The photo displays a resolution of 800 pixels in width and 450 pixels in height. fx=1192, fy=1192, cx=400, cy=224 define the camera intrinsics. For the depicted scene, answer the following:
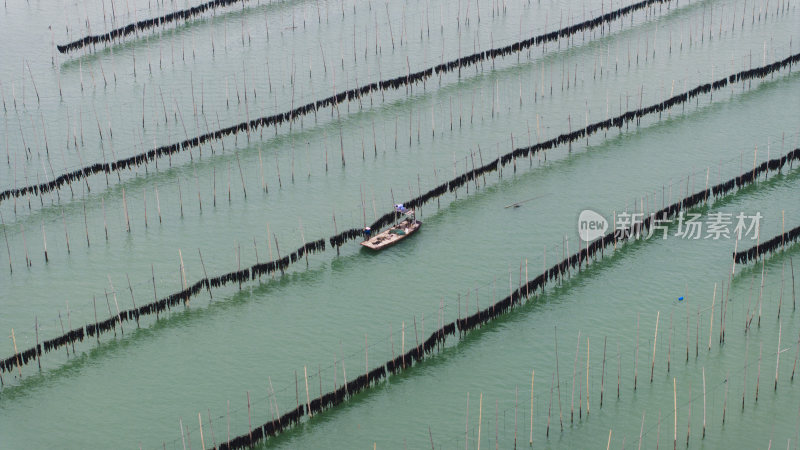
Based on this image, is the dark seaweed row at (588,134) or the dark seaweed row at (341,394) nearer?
the dark seaweed row at (341,394)

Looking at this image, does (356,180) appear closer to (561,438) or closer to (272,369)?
(272,369)

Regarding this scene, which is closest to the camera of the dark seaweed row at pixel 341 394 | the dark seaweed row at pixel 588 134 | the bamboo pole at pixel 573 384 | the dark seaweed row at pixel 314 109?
the dark seaweed row at pixel 341 394

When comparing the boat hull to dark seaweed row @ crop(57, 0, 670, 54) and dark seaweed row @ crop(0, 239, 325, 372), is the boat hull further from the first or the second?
dark seaweed row @ crop(57, 0, 670, 54)

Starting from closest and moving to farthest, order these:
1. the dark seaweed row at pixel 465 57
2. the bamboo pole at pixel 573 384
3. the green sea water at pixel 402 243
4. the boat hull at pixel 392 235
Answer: the bamboo pole at pixel 573 384
the green sea water at pixel 402 243
the boat hull at pixel 392 235
the dark seaweed row at pixel 465 57

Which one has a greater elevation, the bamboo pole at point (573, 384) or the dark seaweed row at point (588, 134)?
the dark seaweed row at point (588, 134)

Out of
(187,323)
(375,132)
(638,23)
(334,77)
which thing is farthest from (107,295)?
(638,23)

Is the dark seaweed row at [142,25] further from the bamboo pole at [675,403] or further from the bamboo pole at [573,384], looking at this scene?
the bamboo pole at [675,403]

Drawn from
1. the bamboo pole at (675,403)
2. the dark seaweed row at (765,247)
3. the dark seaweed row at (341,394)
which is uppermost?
the dark seaweed row at (765,247)

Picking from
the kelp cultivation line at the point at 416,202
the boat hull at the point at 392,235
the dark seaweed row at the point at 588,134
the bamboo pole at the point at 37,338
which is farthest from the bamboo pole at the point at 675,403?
the bamboo pole at the point at 37,338
